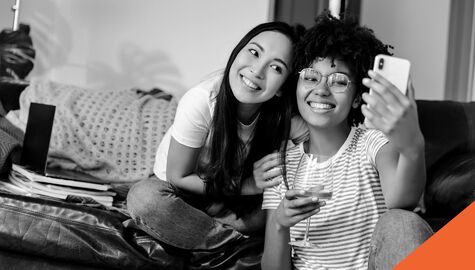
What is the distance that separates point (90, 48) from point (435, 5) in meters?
1.87

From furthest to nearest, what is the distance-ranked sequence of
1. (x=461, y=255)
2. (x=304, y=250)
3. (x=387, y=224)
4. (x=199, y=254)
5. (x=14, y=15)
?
1. (x=14, y=15)
2. (x=199, y=254)
3. (x=304, y=250)
4. (x=387, y=224)
5. (x=461, y=255)

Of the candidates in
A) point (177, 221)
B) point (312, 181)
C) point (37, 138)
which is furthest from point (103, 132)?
point (312, 181)

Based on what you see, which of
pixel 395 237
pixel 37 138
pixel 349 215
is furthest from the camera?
pixel 37 138

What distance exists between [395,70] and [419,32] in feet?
7.05

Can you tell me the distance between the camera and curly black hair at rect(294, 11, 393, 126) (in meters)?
1.71

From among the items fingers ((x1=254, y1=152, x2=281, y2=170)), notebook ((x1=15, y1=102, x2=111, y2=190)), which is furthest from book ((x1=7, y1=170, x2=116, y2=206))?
fingers ((x1=254, y1=152, x2=281, y2=170))

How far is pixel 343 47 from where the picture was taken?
170cm

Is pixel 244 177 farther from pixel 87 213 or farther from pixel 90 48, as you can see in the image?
pixel 90 48

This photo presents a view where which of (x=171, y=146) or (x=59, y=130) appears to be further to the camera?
(x=59, y=130)

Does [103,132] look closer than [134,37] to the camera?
Yes

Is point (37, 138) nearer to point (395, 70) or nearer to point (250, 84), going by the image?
point (250, 84)

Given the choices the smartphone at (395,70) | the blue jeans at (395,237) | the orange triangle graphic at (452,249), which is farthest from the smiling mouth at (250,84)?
the orange triangle graphic at (452,249)

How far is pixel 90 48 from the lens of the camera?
11.6ft

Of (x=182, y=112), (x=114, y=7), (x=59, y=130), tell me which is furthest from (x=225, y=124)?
(x=114, y=7)
